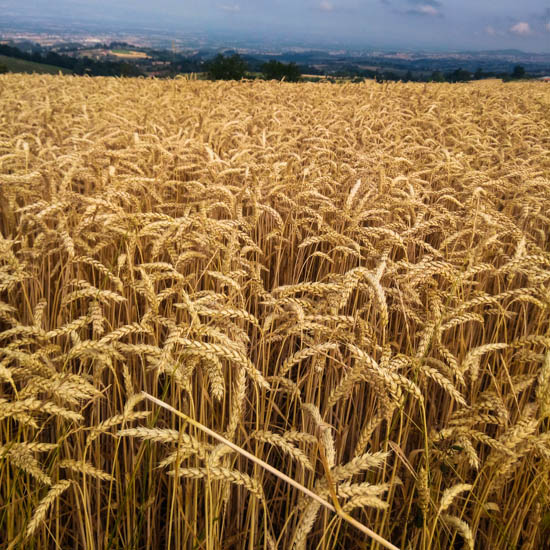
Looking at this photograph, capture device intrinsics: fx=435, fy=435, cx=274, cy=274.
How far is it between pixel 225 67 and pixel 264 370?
3222 cm

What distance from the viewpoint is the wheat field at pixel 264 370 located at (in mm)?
1184

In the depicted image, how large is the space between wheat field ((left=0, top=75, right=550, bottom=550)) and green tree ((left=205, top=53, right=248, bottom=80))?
28.2 m

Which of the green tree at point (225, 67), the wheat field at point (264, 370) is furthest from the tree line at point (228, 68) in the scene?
the wheat field at point (264, 370)

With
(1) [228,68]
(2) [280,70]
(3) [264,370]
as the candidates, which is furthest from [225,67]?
(3) [264,370]

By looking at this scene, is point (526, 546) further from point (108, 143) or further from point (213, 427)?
point (108, 143)

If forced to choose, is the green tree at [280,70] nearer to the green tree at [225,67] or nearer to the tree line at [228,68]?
the tree line at [228,68]

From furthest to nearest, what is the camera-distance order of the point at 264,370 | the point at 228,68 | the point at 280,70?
1. the point at 280,70
2. the point at 228,68
3. the point at 264,370

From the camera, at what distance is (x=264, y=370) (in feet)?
5.51

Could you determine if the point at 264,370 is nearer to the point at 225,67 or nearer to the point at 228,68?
the point at 228,68

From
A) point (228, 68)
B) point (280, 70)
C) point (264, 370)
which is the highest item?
point (280, 70)

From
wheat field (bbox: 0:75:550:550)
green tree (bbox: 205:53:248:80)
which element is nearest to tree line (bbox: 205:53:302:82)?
green tree (bbox: 205:53:248:80)

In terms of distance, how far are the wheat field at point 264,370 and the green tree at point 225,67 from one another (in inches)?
1112

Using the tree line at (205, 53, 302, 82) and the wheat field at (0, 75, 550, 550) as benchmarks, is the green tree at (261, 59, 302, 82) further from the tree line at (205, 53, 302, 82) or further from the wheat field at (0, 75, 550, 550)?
the wheat field at (0, 75, 550, 550)

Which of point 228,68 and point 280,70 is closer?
point 228,68
